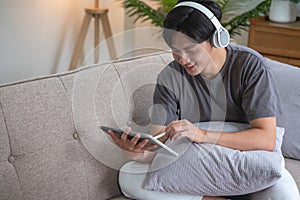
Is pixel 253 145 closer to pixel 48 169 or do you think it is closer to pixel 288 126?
pixel 288 126

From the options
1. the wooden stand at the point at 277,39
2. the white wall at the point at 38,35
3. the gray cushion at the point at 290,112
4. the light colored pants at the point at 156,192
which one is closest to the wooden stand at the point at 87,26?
the white wall at the point at 38,35

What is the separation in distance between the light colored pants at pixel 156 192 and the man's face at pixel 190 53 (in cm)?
32

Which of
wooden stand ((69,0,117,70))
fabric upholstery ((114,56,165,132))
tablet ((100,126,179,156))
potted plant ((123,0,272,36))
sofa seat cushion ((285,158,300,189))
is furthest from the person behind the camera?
wooden stand ((69,0,117,70))

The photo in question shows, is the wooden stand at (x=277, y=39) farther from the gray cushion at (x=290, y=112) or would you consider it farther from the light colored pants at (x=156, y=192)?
the light colored pants at (x=156, y=192)

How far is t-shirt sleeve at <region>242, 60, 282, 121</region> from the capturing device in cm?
169

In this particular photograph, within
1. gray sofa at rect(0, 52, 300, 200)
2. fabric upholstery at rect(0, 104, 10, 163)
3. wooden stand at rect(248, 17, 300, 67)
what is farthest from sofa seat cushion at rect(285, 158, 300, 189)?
wooden stand at rect(248, 17, 300, 67)

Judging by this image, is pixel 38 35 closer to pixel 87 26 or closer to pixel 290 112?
pixel 87 26

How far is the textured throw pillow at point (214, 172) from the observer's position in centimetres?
162

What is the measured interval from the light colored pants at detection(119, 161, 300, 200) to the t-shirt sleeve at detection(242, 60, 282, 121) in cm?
19

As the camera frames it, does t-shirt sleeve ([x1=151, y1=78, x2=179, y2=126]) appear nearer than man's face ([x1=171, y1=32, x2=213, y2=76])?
No

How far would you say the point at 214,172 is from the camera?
5.36 feet

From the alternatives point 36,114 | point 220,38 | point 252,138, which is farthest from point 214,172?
point 36,114

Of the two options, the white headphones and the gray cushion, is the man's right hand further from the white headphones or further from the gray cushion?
the gray cushion

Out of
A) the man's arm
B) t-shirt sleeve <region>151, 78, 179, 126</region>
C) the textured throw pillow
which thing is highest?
t-shirt sleeve <region>151, 78, 179, 126</region>
